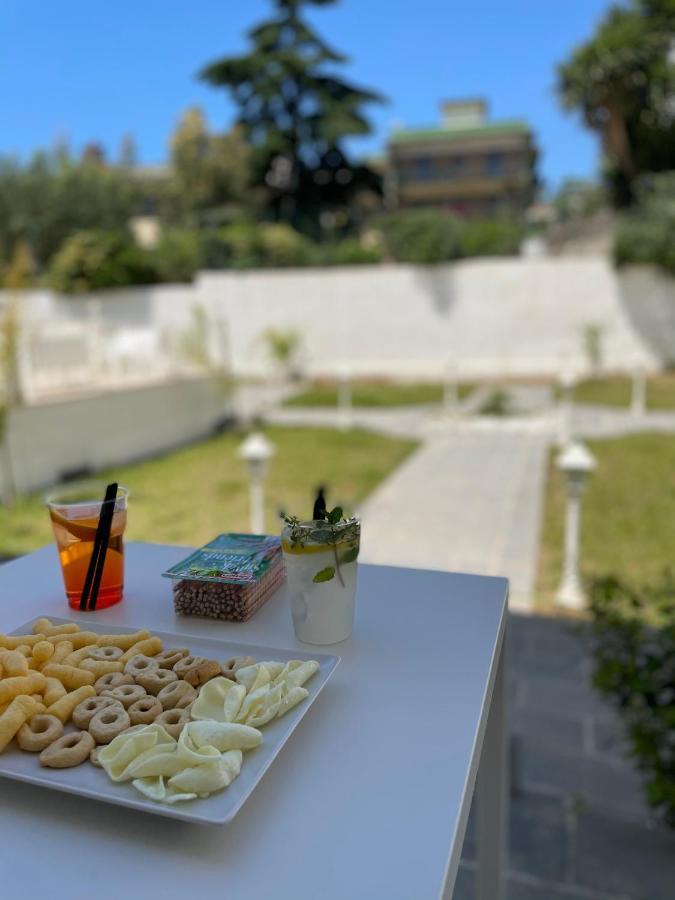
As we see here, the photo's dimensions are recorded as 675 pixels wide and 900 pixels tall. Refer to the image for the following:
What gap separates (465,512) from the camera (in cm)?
450

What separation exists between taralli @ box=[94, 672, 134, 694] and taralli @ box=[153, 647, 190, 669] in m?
0.03

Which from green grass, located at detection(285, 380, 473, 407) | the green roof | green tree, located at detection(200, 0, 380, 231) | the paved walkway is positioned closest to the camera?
the paved walkway

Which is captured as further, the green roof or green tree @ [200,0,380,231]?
the green roof

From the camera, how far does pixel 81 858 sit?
466mm

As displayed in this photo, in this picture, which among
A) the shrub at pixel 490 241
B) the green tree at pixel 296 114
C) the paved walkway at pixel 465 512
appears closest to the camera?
the paved walkway at pixel 465 512

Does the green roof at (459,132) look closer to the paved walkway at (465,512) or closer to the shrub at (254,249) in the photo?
the shrub at (254,249)

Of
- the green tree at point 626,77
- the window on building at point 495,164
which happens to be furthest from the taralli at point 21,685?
the window on building at point 495,164

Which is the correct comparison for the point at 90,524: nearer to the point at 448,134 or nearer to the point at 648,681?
the point at 648,681

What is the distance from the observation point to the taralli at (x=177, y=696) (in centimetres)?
62

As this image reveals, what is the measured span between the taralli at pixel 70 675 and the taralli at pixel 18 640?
7 centimetres

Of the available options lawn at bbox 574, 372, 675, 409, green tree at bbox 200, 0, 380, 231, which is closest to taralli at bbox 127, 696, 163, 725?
lawn at bbox 574, 372, 675, 409

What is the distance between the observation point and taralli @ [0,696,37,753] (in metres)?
0.56

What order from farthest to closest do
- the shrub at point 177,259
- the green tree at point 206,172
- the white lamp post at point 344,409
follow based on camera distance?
the green tree at point 206,172 → the shrub at point 177,259 → the white lamp post at point 344,409

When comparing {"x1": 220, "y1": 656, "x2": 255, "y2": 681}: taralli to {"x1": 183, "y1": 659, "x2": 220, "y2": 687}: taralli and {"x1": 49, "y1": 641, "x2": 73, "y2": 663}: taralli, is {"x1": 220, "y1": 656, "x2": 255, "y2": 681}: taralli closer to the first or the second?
{"x1": 183, "y1": 659, "x2": 220, "y2": 687}: taralli
